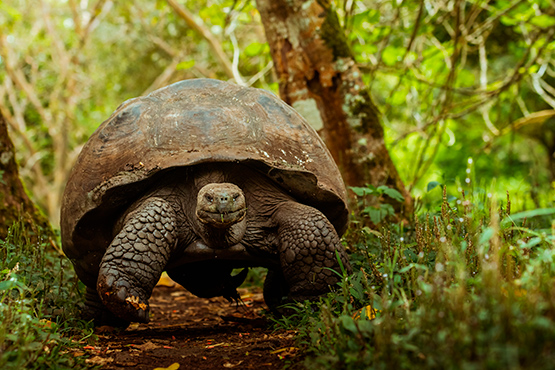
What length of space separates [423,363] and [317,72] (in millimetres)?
3547

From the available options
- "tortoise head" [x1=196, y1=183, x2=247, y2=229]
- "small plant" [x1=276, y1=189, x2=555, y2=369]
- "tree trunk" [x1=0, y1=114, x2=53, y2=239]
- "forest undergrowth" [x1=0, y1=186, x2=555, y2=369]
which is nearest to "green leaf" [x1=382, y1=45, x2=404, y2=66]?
"tree trunk" [x1=0, y1=114, x2=53, y2=239]

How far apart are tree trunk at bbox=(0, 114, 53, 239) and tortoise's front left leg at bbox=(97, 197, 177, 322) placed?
1806 mm

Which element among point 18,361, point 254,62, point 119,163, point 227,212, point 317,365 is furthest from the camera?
point 254,62

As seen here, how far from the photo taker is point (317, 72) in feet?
15.5

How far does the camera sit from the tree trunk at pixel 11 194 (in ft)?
13.8

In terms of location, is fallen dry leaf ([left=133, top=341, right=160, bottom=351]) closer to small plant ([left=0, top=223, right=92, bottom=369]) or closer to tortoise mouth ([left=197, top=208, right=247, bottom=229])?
small plant ([left=0, top=223, right=92, bottom=369])

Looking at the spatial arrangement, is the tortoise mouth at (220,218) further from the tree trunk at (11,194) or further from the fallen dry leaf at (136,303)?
the tree trunk at (11,194)

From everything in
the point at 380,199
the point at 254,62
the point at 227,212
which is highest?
the point at 254,62

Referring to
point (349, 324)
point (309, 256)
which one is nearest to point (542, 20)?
point (309, 256)

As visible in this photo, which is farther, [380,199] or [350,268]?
[380,199]

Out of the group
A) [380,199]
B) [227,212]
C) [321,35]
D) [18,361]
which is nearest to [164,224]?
[227,212]

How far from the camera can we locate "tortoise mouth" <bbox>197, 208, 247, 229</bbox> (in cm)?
268

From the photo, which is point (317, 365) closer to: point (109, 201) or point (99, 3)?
point (109, 201)

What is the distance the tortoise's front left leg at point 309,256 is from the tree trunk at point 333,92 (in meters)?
1.85
